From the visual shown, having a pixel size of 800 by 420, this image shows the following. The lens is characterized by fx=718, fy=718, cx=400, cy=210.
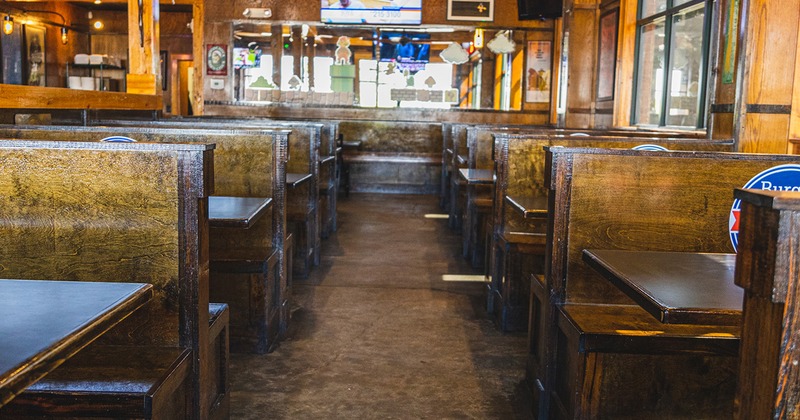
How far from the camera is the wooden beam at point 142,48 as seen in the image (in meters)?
6.90

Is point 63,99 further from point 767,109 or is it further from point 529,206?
point 767,109

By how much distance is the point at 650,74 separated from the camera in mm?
7504

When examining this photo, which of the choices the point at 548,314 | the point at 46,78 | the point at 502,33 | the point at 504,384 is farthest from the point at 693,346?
the point at 46,78

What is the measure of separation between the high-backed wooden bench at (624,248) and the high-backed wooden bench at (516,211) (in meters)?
1.17

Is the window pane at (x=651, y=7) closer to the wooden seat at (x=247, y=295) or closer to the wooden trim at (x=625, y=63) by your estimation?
the wooden trim at (x=625, y=63)

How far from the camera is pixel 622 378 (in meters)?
2.40

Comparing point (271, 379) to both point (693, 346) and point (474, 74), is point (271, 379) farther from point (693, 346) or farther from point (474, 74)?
point (474, 74)

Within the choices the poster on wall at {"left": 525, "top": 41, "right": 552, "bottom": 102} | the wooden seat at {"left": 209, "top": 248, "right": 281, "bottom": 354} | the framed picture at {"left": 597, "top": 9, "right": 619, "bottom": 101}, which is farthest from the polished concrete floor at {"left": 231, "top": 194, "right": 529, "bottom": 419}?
the poster on wall at {"left": 525, "top": 41, "right": 552, "bottom": 102}

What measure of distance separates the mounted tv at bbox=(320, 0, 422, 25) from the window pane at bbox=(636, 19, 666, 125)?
4.33 meters

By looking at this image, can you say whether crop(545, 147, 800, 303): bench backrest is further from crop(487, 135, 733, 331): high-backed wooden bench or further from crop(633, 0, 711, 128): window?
crop(633, 0, 711, 128): window

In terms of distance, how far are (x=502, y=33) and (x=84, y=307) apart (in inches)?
418

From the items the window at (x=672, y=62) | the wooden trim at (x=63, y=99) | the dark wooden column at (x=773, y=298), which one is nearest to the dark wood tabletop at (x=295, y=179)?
the wooden trim at (x=63, y=99)

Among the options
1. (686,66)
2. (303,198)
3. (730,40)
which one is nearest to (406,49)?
(686,66)

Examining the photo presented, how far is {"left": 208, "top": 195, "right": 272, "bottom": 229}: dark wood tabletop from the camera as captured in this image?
276 centimetres
